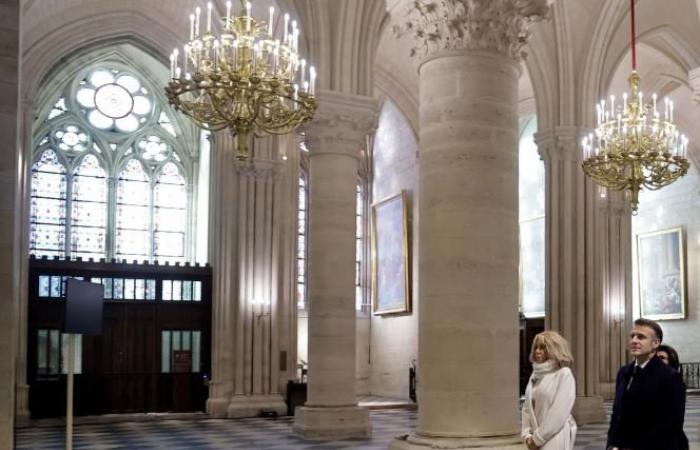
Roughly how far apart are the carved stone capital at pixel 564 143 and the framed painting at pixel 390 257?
9.37m

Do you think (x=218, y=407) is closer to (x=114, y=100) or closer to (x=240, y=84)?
(x=240, y=84)

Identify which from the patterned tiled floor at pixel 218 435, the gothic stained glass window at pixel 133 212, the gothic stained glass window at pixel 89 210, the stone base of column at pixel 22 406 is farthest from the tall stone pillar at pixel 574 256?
the gothic stained glass window at pixel 89 210

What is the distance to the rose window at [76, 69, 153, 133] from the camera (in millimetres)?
24578

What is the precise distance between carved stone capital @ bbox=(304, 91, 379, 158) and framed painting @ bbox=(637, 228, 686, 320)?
57.0 feet

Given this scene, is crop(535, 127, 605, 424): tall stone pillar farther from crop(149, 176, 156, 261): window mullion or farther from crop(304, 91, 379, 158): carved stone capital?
crop(149, 176, 156, 261): window mullion

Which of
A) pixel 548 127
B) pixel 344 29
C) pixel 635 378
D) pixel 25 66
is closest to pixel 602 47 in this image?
pixel 548 127

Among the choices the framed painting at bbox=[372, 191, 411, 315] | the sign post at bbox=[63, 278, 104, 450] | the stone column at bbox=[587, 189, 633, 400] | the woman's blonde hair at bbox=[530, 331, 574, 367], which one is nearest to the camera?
the woman's blonde hair at bbox=[530, 331, 574, 367]

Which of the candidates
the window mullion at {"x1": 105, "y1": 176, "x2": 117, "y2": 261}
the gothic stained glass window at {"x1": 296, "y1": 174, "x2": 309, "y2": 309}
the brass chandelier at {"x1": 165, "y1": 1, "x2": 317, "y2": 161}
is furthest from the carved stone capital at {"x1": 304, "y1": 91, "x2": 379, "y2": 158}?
the gothic stained glass window at {"x1": 296, "y1": 174, "x2": 309, "y2": 309}

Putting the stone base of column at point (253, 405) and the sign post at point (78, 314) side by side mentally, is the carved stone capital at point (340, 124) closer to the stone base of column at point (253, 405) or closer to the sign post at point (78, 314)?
the sign post at point (78, 314)

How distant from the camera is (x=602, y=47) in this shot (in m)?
16.7

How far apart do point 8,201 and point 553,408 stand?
163 inches

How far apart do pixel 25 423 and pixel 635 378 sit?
14.7 meters

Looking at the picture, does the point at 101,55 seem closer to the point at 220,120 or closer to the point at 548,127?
the point at 548,127

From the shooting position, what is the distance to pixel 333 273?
13250 millimetres
